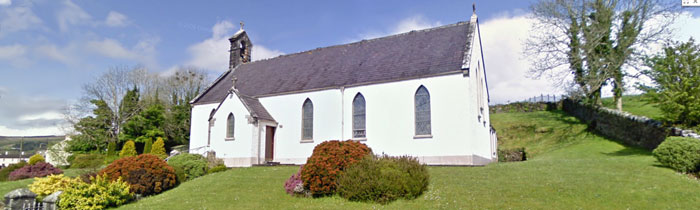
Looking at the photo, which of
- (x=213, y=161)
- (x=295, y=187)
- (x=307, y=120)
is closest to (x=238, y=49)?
(x=307, y=120)

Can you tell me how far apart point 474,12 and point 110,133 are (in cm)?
3741

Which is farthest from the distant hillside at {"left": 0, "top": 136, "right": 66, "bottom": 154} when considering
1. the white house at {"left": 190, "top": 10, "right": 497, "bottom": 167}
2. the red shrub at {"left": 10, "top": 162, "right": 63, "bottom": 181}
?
the white house at {"left": 190, "top": 10, "right": 497, "bottom": 167}

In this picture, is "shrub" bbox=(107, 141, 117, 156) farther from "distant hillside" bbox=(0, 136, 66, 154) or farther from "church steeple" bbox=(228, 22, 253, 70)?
"distant hillside" bbox=(0, 136, 66, 154)

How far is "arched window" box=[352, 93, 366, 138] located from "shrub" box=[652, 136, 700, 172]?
13.6 meters

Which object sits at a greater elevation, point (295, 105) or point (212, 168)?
point (295, 105)

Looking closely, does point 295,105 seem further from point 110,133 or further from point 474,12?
point 110,133

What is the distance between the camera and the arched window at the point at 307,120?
24266 mm

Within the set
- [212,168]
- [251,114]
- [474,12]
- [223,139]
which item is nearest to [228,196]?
[212,168]

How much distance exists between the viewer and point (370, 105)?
22469 millimetres

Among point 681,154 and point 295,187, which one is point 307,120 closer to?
point 295,187

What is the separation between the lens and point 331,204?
12469 mm

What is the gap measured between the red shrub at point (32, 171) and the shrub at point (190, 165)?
9.54 m

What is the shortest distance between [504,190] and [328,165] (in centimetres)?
590

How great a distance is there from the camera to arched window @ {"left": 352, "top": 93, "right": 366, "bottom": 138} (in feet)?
74.5
